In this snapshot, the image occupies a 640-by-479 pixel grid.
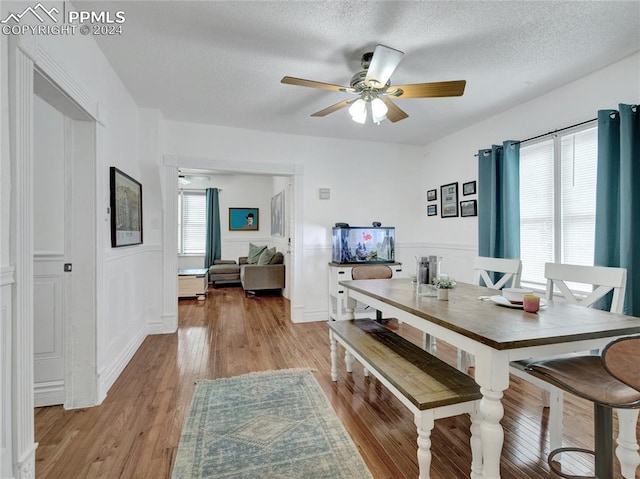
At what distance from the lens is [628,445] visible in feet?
4.74

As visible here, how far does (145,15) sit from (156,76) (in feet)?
2.75

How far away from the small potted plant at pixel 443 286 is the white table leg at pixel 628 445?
2.97 ft

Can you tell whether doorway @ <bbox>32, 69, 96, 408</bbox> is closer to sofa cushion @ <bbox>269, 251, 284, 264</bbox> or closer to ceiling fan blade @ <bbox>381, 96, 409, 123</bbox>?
ceiling fan blade @ <bbox>381, 96, 409, 123</bbox>

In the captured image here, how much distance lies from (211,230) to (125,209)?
4685mm

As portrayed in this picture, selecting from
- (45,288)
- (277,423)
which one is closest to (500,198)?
(277,423)

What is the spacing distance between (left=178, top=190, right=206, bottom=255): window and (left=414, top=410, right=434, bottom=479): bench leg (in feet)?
23.2

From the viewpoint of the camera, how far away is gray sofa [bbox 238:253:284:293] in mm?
5840

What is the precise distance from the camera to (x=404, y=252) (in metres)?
4.77

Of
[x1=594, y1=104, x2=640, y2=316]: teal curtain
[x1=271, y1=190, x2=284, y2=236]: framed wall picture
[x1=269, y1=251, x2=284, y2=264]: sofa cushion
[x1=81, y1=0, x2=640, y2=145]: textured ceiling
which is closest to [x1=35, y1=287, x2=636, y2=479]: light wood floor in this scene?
[x1=594, y1=104, x2=640, y2=316]: teal curtain

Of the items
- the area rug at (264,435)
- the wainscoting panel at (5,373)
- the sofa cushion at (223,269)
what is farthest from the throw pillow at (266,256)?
the wainscoting panel at (5,373)

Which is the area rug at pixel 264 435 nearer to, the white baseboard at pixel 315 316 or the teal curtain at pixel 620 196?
the white baseboard at pixel 315 316

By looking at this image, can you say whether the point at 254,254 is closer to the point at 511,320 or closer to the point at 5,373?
the point at 5,373

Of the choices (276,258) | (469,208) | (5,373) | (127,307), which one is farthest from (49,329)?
(469,208)

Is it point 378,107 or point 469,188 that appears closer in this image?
point 378,107
